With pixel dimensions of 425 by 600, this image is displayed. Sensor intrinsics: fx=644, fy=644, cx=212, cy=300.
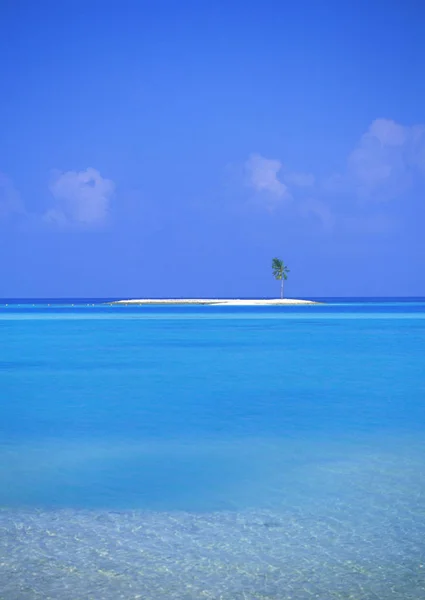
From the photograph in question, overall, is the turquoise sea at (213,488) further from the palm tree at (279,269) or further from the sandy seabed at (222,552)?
the palm tree at (279,269)

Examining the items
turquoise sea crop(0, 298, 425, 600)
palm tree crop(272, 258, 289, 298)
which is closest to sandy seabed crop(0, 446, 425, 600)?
turquoise sea crop(0, 298, 425, 600)

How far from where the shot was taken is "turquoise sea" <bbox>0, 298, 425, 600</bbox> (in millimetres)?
5051

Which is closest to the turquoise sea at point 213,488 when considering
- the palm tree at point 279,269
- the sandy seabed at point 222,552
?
the sandy seabed at point 222,552

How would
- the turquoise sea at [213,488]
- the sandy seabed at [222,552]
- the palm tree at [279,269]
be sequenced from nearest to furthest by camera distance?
the sandy seabed at [222,552] < the turquoise sea at [213,488] < the palm tree at [279,269]

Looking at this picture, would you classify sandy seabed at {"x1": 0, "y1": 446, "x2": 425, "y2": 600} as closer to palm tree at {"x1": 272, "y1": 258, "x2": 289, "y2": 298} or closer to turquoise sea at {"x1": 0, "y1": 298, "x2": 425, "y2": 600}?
turquoise sea at {"x1": 0, "y1": 298, "x2": 425, "y2": 600}

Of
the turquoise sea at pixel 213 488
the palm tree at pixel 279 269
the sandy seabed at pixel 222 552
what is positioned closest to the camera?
the sandy seabed at pixel 222 552

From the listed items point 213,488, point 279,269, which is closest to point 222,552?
point 213,488

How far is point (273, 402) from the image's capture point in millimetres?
15227

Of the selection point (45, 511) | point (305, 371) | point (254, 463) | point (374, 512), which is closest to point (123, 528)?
point (45, 511)

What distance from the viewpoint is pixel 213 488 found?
7.84 metres

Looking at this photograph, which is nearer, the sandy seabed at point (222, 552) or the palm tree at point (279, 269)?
the sandy seabed at point (222, 552)

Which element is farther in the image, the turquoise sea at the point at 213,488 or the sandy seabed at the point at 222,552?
the turquoise sea at the point at 213,488

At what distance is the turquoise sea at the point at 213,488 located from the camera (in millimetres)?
5051

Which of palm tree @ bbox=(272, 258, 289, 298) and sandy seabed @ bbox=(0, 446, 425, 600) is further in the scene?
palm tree @ bbox=(272, 258, 289, 298)
